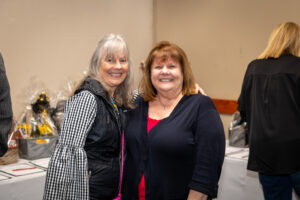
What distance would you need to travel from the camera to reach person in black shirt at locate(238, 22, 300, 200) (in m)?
1.98

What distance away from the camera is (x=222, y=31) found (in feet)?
11.2

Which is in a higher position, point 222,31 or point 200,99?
point 222,31

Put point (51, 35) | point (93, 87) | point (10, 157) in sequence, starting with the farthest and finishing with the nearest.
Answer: point (51, 35)
point (10, 157)
point (93, 87)

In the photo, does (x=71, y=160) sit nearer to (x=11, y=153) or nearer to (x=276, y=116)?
(x=11, y=153)

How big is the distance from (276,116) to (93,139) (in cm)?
121

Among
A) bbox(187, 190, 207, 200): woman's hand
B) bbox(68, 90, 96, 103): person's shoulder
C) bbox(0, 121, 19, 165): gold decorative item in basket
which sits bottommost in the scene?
bbox(0, 121, 19, 165): gold decorative item in basket

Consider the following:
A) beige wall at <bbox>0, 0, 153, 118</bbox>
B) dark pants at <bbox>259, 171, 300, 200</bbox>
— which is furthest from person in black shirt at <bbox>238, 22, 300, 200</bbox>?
beige wall at <bbox>0, 0, 153, 118</bbox>

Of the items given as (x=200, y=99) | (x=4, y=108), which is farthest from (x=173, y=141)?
(x=4, y=108)

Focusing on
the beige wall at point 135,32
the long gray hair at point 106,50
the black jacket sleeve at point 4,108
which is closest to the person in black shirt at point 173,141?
the long gray hair at point 106,50

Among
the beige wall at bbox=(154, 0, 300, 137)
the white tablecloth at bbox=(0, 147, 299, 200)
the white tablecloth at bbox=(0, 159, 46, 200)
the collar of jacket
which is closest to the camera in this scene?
the collar of jacket

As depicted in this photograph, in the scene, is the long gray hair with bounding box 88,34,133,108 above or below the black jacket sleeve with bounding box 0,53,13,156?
above

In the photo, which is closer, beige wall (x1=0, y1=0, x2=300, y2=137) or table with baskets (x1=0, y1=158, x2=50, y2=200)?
table with baskets (x1=0, y1=158, x2=50, y2=200)

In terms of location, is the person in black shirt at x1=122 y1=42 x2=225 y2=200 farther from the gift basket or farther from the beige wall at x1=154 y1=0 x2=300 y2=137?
the beige wall at x1=154 y1=0 x2=300 y2=137

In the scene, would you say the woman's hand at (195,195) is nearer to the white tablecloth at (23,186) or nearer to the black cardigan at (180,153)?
the black cardigan at (180,153)
